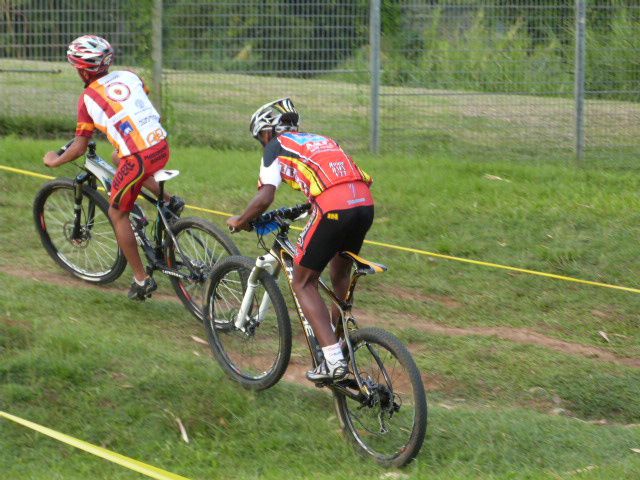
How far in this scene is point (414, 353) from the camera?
25.5 ft

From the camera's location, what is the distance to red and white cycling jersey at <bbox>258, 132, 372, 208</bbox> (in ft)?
20.2

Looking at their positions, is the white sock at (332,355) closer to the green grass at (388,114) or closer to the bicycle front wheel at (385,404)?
the bicycle front wheel at (385,404)

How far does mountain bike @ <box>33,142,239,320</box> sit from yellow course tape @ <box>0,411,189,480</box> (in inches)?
64.6

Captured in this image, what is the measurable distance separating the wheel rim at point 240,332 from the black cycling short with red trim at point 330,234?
0.86m

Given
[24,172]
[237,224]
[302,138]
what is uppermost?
[302,138]

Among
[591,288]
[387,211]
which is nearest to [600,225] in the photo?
[591,288]

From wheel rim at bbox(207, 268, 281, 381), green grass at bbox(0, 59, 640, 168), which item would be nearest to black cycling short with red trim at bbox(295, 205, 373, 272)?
wheel rim at bbox(207, 268, 281, 381)

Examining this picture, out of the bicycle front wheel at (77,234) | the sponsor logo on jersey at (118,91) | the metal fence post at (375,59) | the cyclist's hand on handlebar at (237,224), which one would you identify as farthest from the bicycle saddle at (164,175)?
the metal fence post at (375,59)

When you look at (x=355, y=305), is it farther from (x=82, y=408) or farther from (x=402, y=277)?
(x=82, y=408)

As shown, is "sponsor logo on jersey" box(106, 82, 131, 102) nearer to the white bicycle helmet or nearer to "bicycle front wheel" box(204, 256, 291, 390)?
the white bicycle helmet

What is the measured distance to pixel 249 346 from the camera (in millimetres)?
7215

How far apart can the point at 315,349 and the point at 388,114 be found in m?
7.52

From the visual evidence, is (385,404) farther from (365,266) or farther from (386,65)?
(386,65)

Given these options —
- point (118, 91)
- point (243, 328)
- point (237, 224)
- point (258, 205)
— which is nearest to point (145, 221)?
point (118, 91)
